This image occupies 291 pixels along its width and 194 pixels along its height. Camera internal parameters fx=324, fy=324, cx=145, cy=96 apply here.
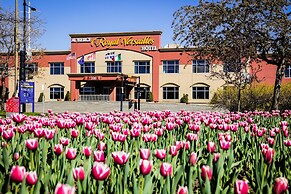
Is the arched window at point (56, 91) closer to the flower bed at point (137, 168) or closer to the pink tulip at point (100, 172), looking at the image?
the flower bed at point (137, 168)

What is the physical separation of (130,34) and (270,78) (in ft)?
66.7

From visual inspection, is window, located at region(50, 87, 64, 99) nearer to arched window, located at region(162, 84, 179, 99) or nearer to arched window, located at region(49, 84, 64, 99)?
arched window, located at region(49, 84, 64, 99)

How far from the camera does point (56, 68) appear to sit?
166ft

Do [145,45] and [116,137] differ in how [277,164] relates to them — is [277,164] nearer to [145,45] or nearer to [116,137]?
[116,137]

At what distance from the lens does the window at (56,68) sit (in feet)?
165

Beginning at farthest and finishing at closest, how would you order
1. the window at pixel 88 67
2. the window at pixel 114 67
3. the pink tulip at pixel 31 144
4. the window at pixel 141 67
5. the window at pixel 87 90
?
the window at pixel 88 67 < the window at pixel 87 90 < the window at pixel 114 67 < the window at pixel 141 67 < the pink tulip at pixel 31 144

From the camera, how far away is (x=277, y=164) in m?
3.54

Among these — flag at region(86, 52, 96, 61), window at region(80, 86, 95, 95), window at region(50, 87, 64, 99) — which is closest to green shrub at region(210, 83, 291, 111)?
window at region(80, 86, 95, 95)

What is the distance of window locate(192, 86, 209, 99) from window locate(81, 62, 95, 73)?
1553 centimetres

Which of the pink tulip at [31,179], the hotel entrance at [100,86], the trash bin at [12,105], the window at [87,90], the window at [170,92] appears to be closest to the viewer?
the pink tulip at [31,179]

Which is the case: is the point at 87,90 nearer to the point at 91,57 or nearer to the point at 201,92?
the point at 91,57

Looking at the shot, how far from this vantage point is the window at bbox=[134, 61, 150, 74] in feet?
154

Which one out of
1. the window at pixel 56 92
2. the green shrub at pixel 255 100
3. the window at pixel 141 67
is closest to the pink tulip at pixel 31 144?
the green shrub at pixel 255 100

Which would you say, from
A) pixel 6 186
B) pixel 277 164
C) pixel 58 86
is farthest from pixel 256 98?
pixel 58 86
